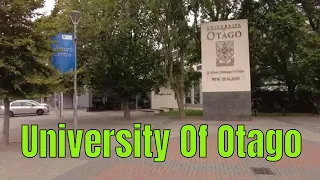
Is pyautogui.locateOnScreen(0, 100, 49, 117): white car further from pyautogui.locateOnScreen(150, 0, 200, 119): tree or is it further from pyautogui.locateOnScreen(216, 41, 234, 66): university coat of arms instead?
pyautogui.locateOnScreen(216, 41, 234, 66): university coat of arms

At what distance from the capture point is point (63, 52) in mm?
13586

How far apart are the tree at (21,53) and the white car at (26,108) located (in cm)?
2112

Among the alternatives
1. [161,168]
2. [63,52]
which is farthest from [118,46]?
[161,168]

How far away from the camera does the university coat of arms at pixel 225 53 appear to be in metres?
21.9

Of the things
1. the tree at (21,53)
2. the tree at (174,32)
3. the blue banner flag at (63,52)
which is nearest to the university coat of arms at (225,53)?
the tree at (174,32)

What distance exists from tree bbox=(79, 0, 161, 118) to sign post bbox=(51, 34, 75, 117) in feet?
25.5

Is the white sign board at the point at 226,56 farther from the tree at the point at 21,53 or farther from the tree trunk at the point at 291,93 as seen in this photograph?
the tree at the point at 21,53

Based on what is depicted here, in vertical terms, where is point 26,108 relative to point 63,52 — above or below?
below

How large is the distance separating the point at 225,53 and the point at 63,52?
11189 millimetres

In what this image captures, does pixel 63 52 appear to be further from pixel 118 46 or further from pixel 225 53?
pixel 225 53

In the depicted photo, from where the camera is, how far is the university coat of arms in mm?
21859

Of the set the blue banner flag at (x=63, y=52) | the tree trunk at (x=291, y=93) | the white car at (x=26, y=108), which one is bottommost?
the white car at (x=26, y=108)

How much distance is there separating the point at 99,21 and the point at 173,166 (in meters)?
14.2

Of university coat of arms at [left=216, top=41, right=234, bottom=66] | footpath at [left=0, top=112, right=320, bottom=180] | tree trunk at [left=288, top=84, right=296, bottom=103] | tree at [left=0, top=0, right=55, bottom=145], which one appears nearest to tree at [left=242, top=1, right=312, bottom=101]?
tree trunk at [left=288, top=84, right=296, bottom=103]
